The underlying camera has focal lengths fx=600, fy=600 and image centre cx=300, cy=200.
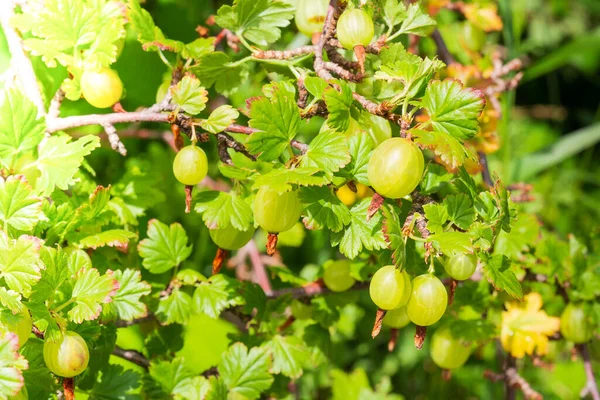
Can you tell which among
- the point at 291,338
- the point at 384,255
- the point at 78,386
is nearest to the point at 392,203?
the point at 384,255

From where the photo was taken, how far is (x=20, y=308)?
0.46 m

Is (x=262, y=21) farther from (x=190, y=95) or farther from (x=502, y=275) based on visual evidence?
(x=502, y=275)

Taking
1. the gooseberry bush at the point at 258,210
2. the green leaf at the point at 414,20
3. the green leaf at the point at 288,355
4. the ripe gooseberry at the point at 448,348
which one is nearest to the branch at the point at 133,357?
the gooseberry bush at the point at 258,210

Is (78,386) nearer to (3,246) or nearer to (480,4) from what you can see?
(3,246)

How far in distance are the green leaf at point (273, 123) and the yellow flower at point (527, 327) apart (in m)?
0.40

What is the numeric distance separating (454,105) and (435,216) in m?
0.09

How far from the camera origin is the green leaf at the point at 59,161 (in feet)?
1.81

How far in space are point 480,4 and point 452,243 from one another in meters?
0.68

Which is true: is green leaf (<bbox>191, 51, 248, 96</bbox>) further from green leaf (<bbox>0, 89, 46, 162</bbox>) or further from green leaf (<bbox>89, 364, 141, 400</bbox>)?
green leaf (<bbox>89, 364, 141, 400</bbox>)

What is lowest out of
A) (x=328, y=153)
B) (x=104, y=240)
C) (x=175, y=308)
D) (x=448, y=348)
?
(x=448, y=348)

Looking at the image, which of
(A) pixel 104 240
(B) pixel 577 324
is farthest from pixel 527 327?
(A) pixel 104 240

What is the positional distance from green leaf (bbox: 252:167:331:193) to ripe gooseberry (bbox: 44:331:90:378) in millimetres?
197

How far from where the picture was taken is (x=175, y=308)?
0.64 metres

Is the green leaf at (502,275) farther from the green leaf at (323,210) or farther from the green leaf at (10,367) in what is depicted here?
the green leaf at (10,367)
